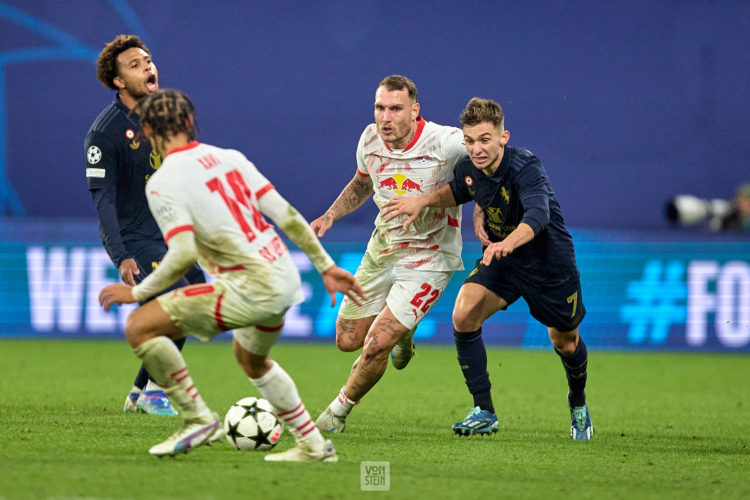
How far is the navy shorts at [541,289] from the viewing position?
626 cm

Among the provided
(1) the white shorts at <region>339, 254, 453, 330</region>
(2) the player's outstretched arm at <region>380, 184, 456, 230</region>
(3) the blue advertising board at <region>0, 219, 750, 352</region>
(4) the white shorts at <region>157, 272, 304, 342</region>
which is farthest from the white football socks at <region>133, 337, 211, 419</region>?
(3) the blue advertising board at <region>0, 219, 750, 352</region>

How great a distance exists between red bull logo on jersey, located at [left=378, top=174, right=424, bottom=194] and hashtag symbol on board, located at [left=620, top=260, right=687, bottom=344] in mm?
6739

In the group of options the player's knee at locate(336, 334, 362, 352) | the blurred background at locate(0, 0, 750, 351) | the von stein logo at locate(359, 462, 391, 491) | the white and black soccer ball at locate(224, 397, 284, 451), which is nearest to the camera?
the von stein logo at locate(359, 462, 391, 491)

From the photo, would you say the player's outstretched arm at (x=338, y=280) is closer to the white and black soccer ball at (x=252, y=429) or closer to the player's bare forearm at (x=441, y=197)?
the white and black soccer ball at (x=252, y=429)

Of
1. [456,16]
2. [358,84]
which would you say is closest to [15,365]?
[358,84]

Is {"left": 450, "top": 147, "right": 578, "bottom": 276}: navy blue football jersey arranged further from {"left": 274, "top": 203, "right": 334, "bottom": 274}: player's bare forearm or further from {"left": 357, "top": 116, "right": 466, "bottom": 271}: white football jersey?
{"left": 274, "top": 203, "right": 334, "bottom": 274}: player's bare forearm

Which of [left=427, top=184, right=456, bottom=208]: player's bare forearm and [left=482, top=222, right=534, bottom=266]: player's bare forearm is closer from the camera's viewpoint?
[left=482, top=222, right=534, bottom=266]: player's bare forearm

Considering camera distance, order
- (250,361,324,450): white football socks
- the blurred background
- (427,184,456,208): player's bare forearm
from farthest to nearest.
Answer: the blurred background, (427,184,456,208): player's bare forearm, (250,361,324,450): white football socks

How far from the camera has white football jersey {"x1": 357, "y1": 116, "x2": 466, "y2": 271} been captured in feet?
21.6

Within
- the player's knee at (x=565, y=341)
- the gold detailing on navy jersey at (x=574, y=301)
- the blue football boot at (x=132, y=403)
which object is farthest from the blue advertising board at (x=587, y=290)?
the gold detailing on navy jersey at (x=574, y=301)

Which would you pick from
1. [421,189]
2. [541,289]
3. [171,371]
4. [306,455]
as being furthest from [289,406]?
[421,189]

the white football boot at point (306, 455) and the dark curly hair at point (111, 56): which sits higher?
the dark curly hair at point (111, 56)

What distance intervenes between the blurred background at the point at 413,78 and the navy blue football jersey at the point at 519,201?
27.7 ft

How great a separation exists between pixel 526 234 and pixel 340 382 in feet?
13.3
